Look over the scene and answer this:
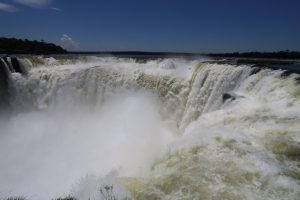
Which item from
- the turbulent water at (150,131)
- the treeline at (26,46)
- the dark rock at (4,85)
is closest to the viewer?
the turbulent water at (150,131)

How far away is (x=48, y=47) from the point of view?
5647 cm

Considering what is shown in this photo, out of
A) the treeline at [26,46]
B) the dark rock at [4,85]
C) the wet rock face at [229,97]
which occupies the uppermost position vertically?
the wet rock face at [229,97]

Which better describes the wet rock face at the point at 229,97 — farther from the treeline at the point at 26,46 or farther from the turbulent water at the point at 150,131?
the treeline at the point at 26,46

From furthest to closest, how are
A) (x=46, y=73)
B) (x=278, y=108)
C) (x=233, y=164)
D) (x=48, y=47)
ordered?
1. (x=48, y=47)
2. (x=46, y=73)
3. (x=278, y=108)
4. (x=233, y=164)

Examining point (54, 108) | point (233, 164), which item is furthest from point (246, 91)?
point (54, 108)

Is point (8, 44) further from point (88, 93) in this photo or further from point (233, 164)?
point (233, 164)

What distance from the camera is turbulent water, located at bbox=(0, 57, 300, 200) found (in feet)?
18.9

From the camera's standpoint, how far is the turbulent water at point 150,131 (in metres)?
5.77

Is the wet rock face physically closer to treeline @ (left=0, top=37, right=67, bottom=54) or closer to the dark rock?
the dark rock

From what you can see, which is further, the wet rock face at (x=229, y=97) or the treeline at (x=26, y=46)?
the treeline at (x=26, y=46)

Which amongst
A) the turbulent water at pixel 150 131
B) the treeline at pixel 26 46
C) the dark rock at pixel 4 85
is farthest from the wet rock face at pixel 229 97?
the treeline at pixel 26 46

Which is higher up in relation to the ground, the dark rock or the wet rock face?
the wet rock face

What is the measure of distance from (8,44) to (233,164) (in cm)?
4919

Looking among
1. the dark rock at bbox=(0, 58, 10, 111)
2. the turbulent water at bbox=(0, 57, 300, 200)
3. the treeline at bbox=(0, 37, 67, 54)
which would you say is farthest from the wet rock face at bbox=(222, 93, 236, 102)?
the treeline at bbox=(0, 37, 67, 54)
